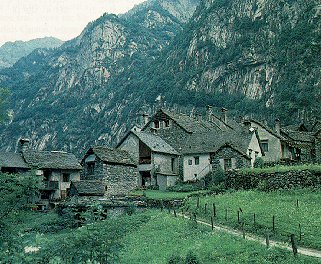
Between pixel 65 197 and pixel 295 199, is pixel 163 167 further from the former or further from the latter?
pixel 295 199

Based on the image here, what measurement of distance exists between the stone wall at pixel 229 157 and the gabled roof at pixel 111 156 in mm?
9709

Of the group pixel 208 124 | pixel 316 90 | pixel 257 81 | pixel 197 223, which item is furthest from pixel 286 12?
pixel 197 223

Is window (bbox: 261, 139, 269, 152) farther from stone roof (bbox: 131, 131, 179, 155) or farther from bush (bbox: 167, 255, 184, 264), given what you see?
bush (bbox: 167, 255, 184, 264)

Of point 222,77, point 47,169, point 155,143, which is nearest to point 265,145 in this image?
point 155,143

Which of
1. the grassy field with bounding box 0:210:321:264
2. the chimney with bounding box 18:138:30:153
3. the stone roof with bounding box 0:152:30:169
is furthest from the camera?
the chimney with bounding box 18:138:30:153

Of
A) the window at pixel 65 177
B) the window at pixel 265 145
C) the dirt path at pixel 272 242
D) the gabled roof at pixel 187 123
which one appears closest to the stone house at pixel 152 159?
the gabled roof at pixel 187 123

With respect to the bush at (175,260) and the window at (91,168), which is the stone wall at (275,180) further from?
the bush at (175,260)

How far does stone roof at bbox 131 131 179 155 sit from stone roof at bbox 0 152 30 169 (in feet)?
49.7

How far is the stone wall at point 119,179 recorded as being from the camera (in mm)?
55519

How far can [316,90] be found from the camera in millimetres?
121188

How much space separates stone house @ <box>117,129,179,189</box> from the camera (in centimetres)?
6241

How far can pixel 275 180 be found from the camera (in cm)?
4166

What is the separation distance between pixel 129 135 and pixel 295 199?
1270 inches

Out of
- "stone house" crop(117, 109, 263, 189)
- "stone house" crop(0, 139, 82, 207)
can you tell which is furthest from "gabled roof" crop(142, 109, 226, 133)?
"stone house" crop(0, 139, 82, 207)
